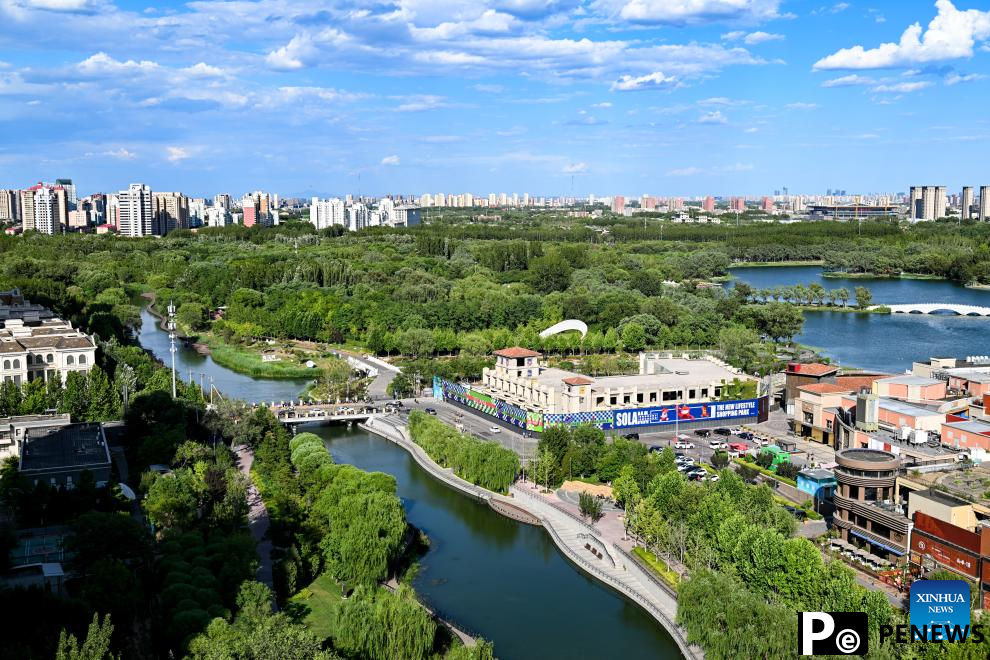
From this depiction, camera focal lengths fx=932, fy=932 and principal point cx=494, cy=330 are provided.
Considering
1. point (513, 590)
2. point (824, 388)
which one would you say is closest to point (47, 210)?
point (824, 388)

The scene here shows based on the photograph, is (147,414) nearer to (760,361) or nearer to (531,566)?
(531,566)

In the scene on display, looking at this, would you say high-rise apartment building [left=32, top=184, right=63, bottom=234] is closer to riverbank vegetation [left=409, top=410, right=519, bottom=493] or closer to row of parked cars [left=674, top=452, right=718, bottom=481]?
riverbank vegetation [left=409, top=410, right=519, bottom=493]

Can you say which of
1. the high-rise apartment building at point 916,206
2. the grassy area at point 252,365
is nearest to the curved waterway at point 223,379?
the grassy area at point 252,365

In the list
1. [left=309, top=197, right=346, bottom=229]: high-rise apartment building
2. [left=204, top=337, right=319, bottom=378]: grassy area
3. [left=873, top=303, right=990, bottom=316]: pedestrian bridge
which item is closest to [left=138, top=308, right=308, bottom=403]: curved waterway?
[left=204, top=337, right=319, bottom=378]: grassy area

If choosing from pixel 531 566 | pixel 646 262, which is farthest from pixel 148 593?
pixel 646 262

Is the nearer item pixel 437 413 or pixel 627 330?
pixel 437 413

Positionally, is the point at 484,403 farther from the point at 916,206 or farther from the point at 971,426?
the point at 916,206
